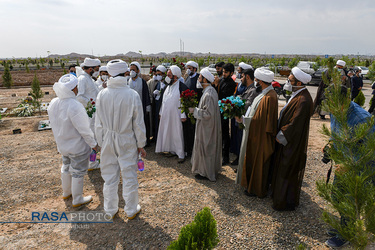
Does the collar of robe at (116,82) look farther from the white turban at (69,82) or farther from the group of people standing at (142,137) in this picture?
the white turban at (69,82)

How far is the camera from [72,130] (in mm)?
3520

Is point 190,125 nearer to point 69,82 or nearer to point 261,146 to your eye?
point 261,146

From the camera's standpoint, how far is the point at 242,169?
4.11m

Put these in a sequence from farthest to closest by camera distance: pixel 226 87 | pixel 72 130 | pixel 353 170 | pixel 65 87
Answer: pixel 226 87, pixel 72 130, pixel 65 87, pixel 353 170

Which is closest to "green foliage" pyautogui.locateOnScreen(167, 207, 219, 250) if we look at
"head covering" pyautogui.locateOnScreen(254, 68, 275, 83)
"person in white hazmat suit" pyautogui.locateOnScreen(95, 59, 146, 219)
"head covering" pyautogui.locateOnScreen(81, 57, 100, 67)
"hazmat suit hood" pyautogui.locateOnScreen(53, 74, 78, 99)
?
"person in white hazmat suit" pyautogui.locateOnScreen(95, 59, 146, 219)

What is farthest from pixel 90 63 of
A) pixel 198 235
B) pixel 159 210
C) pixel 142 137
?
pixel 198 235

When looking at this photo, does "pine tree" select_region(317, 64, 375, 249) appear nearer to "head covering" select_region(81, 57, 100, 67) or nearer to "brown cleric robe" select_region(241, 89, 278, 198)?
"brown cleric robe" select_region(241, 89, 278, 198)

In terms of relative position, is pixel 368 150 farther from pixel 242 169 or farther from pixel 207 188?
pixel 207 188

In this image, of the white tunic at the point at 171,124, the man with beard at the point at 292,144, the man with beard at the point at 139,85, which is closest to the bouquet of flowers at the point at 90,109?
the man with beard at the point at 139,85

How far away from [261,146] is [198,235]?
85.3 inches

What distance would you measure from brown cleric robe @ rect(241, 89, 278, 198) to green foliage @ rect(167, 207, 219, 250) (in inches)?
80.4

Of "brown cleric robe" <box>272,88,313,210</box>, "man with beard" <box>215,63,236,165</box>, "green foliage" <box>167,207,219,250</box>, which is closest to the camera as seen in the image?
"green foliage" <box>167,207,219,250</box>

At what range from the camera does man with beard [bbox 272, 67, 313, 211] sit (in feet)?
11.1

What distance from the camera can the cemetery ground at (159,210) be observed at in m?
3.11
